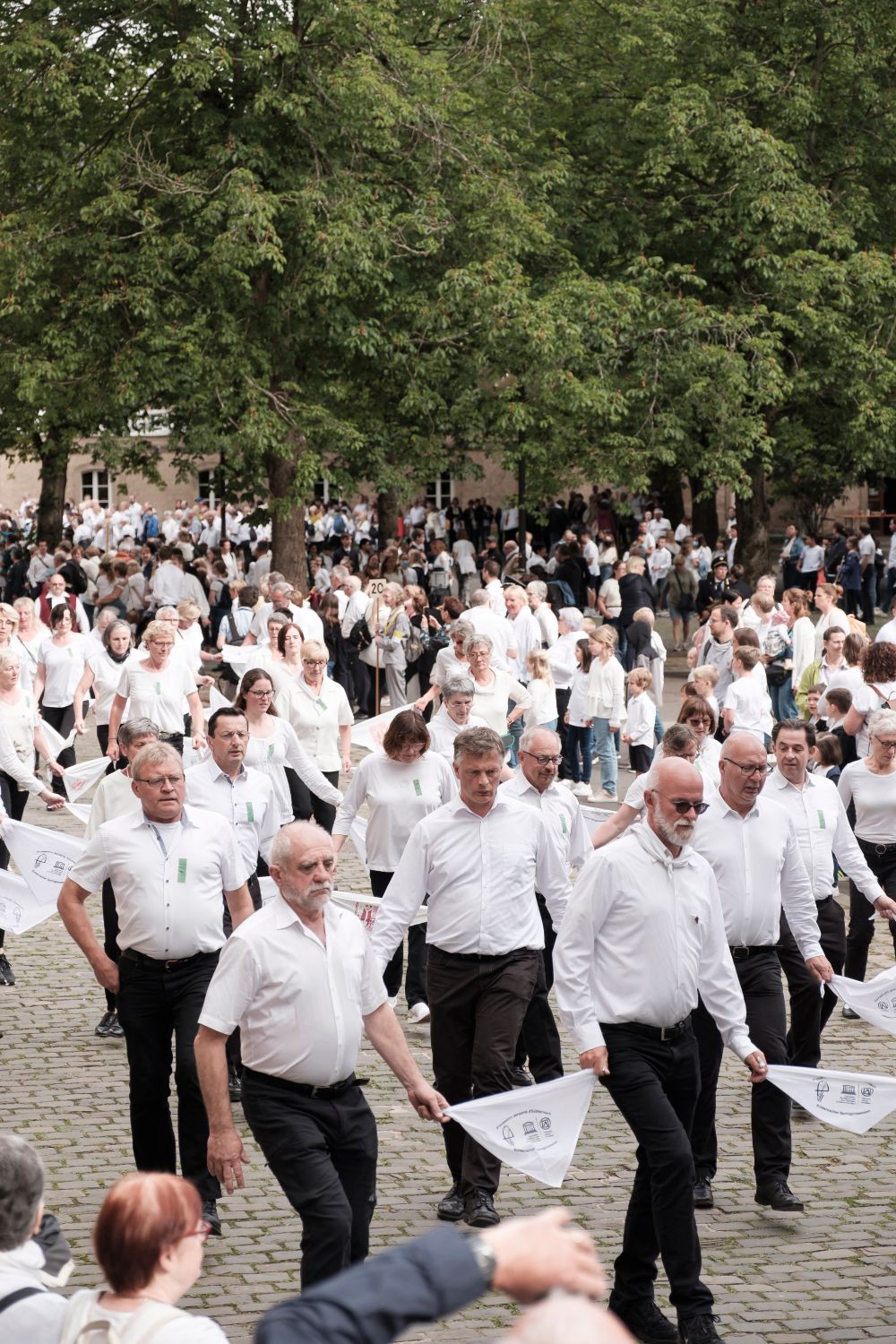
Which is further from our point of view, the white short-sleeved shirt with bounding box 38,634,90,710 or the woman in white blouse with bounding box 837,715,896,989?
the white short-sleeved shirt with bounding box 38,634,90,710

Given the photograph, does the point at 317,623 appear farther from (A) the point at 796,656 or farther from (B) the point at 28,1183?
(B) the point at 28,1183

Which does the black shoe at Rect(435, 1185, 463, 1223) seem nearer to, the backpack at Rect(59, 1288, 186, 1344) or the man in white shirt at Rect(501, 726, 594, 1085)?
the man in white shirt at Rect(501, 726, 594, 1085)

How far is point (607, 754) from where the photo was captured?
58.4 ft

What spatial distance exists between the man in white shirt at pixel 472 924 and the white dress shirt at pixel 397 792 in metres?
1.89

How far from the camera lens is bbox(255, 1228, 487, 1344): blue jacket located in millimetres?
2820

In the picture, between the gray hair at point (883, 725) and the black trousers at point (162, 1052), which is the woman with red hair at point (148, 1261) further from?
the gray hair at point (883, 725)

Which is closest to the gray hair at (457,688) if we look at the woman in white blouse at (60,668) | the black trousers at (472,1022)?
the black trousers at (472,1022)

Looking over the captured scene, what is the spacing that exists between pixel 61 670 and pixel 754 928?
10.5m

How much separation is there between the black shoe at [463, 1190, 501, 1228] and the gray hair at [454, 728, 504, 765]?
66.9 inches

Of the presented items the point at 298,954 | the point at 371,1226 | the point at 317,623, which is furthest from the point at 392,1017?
the point at 317,623

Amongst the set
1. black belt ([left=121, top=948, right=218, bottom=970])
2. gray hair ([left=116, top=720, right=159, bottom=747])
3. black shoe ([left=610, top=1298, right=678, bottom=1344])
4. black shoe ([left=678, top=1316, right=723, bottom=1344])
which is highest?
gray hair ([left=116, top=720, right=159, bottom=747])

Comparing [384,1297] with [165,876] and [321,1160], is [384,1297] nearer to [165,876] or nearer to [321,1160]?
[321,1160]

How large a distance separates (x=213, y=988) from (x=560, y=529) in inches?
1423

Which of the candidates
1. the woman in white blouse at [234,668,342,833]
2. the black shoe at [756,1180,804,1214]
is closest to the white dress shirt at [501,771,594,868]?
the woman in white blouse at [234,668,342,833]
